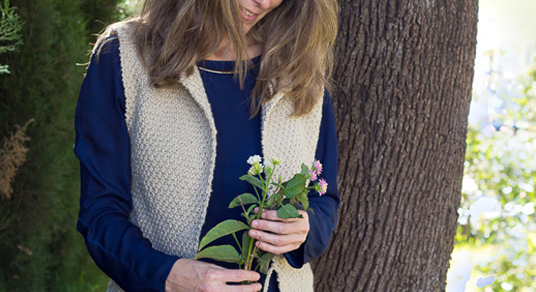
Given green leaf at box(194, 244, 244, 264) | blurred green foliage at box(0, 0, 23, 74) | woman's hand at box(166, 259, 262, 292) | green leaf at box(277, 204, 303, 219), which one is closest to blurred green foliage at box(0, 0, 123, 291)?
blurred green foliage at box(0, 0, 23, 74)

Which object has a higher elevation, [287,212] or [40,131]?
[287,212]

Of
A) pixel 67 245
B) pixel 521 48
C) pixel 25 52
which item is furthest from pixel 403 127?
pixel 521 48

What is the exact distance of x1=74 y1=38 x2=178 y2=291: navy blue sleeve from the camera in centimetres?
130

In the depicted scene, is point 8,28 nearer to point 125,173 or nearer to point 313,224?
point 125,173

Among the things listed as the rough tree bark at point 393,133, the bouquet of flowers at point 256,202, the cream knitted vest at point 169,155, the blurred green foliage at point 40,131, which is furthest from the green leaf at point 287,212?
the blurred green foliage at point 40,131

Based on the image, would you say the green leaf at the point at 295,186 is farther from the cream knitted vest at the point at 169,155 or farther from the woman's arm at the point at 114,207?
the cream knitted vest at the point at 169,155

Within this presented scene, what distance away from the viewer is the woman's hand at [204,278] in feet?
3.95

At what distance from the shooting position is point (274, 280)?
5.06 feet

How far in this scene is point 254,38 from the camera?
1.74 m

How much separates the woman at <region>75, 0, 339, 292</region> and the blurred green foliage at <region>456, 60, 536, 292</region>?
12.1ft

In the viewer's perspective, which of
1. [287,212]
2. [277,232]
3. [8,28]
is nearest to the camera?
[287,212]

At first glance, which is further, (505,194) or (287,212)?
(505,194)

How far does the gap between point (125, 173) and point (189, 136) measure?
21 centimetres

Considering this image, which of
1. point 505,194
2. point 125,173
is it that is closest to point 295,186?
point 125,173
